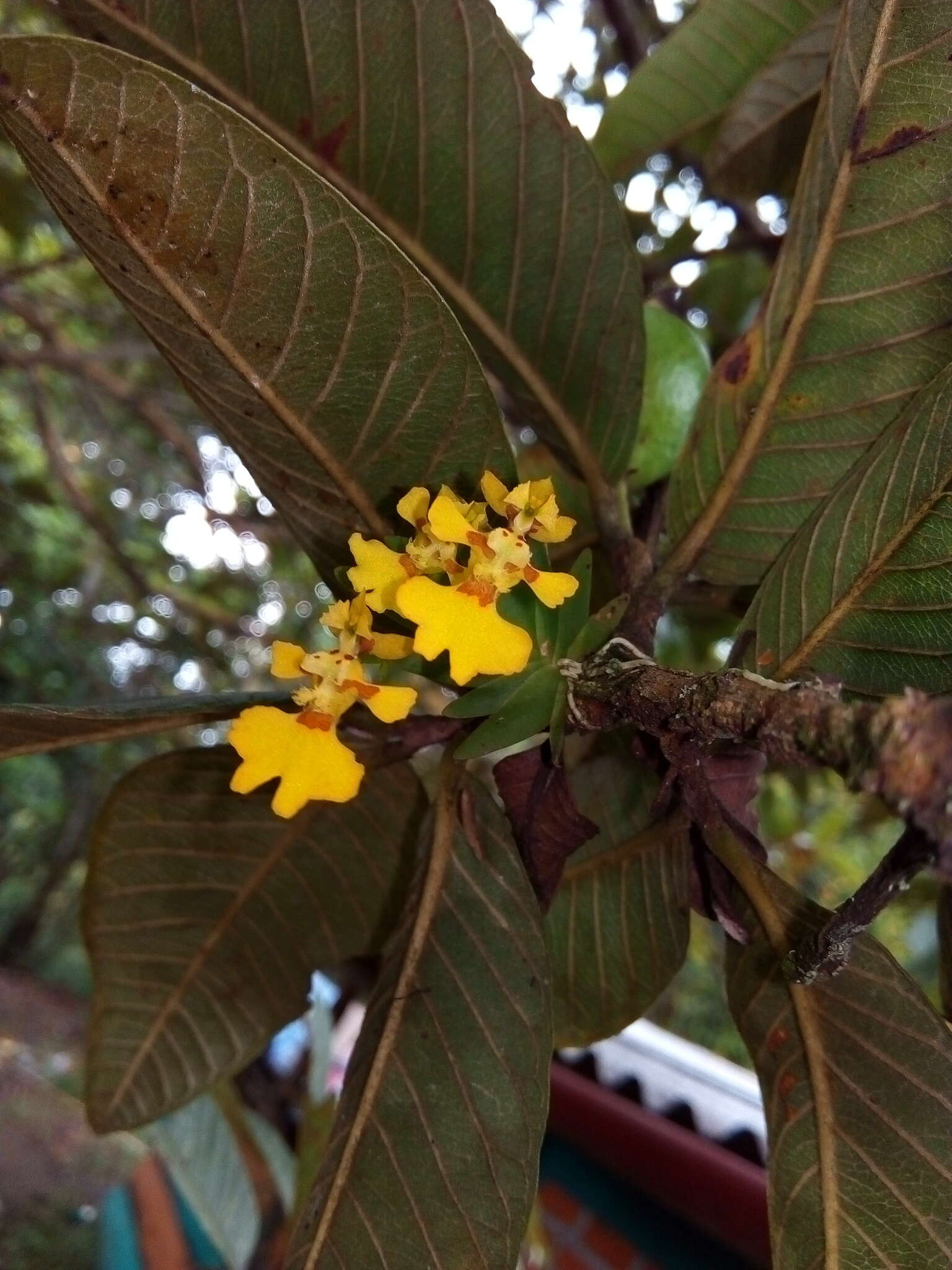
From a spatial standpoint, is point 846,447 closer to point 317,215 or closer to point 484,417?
point 484,417

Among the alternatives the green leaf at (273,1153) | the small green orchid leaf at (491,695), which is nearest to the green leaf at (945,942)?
the small green orchid leaf at (491,695)

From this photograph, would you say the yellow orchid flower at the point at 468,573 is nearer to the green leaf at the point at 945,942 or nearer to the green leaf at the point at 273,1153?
the green leaf at the point at 945,942

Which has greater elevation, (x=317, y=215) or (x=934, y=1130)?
(x=317, y=215)

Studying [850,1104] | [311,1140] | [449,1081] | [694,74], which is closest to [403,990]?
[449,1081]

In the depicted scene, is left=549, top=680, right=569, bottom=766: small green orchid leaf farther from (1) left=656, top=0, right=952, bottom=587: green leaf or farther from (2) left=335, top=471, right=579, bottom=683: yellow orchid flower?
(1) left=656, top=0, right=952, bottom=587: green leaf

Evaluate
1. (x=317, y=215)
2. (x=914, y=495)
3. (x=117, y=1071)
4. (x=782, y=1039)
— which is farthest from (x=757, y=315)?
(x=117, y=1071)

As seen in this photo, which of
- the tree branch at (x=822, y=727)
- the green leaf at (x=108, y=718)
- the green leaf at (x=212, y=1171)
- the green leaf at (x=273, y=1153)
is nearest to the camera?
the tree branch at (x=822, y=727)
